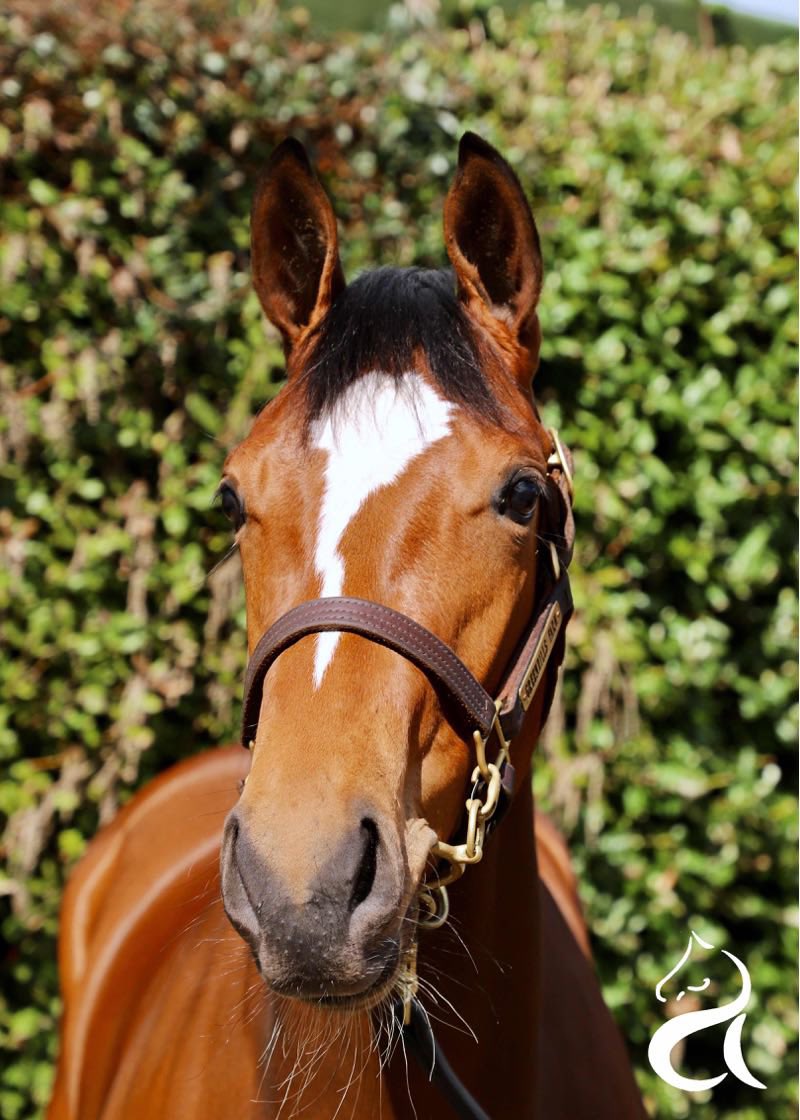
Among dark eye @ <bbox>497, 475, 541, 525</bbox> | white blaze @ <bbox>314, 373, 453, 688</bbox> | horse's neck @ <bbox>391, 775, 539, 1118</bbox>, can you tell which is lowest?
horse's neck @ <bbox>391, 775, 539, 1118</bbox>

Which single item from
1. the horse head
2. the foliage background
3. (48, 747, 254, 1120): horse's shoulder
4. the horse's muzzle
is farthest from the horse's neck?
the foliage background

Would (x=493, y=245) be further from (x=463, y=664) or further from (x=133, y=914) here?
(x=133, y=914)

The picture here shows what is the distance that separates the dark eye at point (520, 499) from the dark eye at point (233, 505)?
1.26ft

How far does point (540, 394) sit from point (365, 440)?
7.10 feet

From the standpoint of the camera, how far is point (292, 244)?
181 cm

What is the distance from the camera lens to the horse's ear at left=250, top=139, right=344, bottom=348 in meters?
1.71

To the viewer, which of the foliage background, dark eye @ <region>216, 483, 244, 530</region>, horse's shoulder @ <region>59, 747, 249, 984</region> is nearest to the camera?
dark eye @ <region>216, 483, 244, 530</region>

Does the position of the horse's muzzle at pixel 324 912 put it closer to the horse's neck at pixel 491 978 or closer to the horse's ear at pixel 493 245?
the horse's neck at pixel 491 978

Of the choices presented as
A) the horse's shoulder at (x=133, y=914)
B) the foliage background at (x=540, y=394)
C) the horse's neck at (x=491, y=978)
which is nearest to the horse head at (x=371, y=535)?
the horse's neck at (x=491, y=978)

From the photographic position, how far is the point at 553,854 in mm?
2908

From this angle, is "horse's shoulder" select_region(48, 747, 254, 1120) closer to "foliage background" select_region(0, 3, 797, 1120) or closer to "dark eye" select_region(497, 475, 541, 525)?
"foliage background" select_region(0, 3, 797, 1120)

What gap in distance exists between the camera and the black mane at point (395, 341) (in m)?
1.50

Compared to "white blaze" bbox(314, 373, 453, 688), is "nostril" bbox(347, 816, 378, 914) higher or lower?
lower

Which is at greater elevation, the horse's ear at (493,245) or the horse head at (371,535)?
the horse's ear at (493,245)
